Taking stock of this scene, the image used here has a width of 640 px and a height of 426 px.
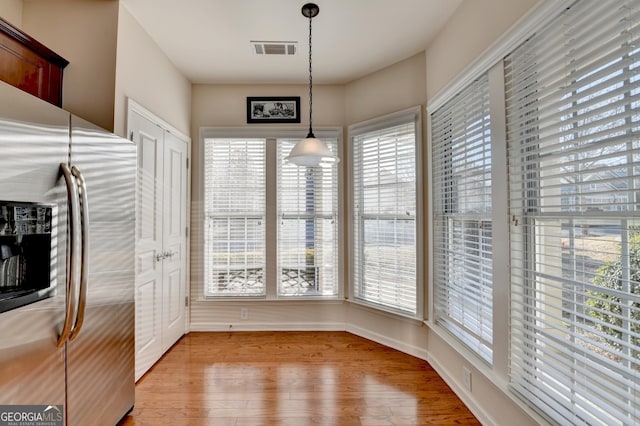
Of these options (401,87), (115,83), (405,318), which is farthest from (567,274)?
(115,83)

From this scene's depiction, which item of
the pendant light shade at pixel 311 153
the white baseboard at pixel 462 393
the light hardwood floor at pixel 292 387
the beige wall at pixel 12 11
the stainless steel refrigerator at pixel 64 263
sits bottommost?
the light hardwood floor at pixel 292 387

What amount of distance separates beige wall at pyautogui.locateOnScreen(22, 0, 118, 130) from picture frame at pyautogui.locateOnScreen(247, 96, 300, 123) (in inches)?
58.3

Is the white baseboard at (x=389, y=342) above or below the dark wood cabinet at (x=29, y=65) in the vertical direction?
below

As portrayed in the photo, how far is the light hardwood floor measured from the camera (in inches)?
77.6

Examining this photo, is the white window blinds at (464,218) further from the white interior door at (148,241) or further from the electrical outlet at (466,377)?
the white interior door at (148,241)

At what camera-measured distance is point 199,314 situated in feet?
11.2

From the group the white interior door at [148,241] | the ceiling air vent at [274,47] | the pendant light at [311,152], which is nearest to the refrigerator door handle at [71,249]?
the white interior door at [148,241]

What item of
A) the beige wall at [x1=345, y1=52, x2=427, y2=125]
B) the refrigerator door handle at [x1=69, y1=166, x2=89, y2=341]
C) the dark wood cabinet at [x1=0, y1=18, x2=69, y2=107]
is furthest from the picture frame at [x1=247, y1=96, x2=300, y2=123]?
the refrigerator door handle at [x1=69, y1=166, x2=89, y2=341]

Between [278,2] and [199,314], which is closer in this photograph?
[278,2]

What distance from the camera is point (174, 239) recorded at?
10.0 feet

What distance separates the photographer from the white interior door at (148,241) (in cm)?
244

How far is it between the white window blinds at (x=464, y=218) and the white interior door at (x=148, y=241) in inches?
94.6

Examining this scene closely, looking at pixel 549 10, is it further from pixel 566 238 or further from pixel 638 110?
pixel 566 238

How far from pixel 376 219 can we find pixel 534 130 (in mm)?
1743
